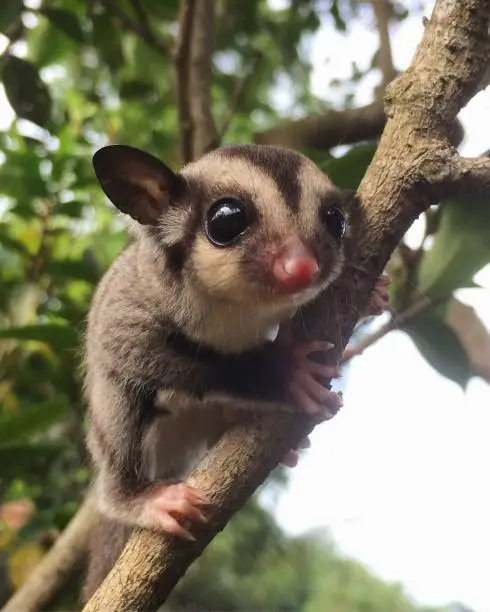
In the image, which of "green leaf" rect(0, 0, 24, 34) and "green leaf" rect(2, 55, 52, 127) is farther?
"green leaf" rect(2, 55, 52, 127)

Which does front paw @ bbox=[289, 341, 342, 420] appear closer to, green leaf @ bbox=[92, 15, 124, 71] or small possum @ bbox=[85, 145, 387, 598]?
small possum @ bbox=[85, 145, 387, 598]

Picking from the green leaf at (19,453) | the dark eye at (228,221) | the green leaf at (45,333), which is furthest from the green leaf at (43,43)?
the dark eye at (228,221)

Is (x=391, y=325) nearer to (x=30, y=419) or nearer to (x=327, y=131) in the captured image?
(x=327, y=131)

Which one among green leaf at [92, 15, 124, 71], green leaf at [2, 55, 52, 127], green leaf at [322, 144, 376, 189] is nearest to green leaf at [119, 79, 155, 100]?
green leaf at [92, 15, 124, 71]

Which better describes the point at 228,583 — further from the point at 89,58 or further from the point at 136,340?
the point at 89,58

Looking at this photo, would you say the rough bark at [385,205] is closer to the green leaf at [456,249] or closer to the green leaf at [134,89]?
the green leaf at [456,249]

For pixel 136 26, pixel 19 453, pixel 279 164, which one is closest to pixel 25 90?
pixel 136 26
